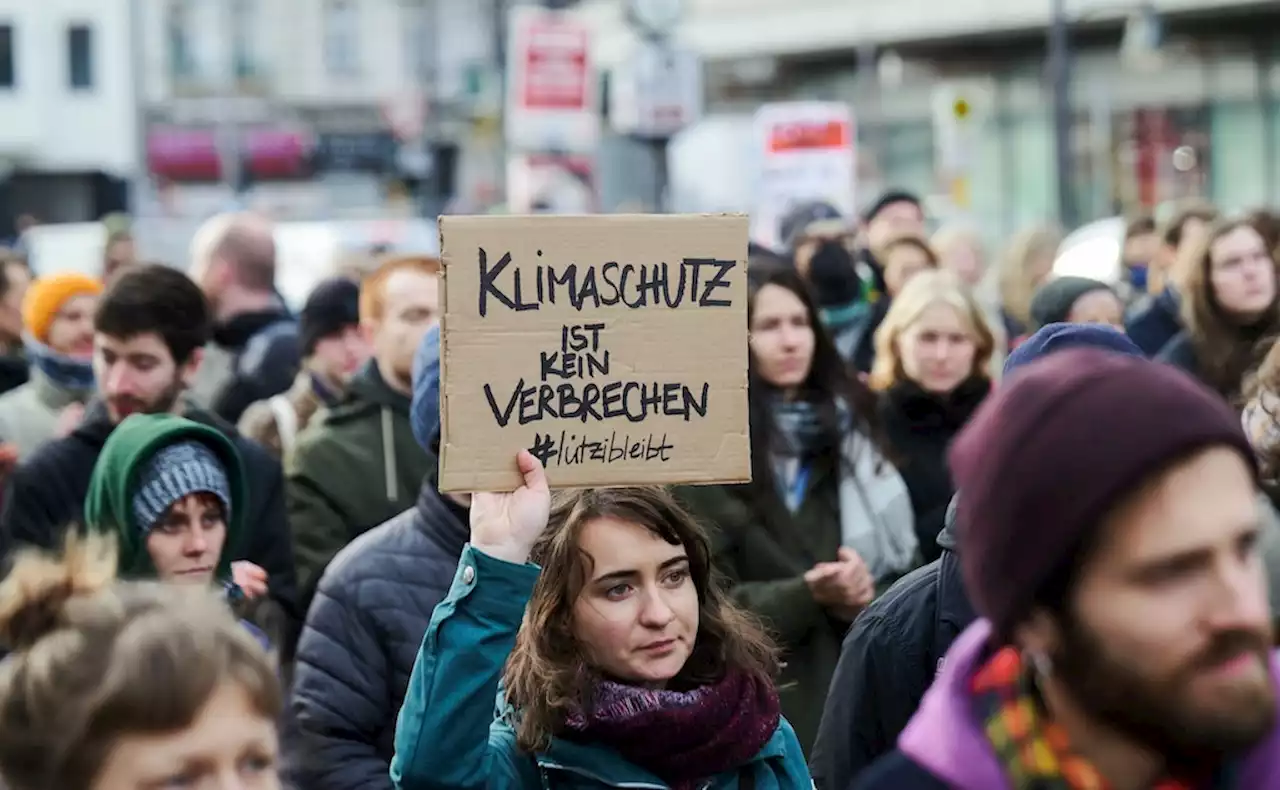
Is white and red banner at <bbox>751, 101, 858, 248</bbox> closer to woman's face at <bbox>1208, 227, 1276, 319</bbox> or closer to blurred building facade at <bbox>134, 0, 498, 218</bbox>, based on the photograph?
woman's face at <bbox>1208, 227, 1276, 319</bbox>

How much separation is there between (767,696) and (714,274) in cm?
72

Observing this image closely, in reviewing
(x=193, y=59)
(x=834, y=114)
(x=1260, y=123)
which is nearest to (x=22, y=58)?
(x=193, y=59)

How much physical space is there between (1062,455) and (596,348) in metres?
1.68

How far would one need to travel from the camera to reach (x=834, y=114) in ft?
54.2

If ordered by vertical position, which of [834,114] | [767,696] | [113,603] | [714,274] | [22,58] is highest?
[22,58]

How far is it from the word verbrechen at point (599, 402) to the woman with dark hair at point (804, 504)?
1.53 metres

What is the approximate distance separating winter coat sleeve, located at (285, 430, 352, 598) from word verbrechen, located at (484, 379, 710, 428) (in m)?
2.85

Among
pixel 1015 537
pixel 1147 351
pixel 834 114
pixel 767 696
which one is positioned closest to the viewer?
pixel 1015 537

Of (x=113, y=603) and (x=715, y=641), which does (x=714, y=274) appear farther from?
(x=113, y=603)

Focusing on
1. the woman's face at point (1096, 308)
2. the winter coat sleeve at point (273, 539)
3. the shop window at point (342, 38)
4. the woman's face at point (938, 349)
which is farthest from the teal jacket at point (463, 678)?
the shop window at point (342, 38)

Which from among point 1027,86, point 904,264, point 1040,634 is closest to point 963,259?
point 904,264

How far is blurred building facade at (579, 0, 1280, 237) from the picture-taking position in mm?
36344

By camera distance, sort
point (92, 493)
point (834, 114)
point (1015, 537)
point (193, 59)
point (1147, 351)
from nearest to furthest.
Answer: point (1015, 537) < point (92, 493) < point (1147, 351) < point (834, 114) < point (193, 59)

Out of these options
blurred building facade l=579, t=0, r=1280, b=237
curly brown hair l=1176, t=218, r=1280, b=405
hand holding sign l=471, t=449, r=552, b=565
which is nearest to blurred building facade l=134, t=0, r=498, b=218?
blurred building facade l=579, t=0, r=1280, b=237
